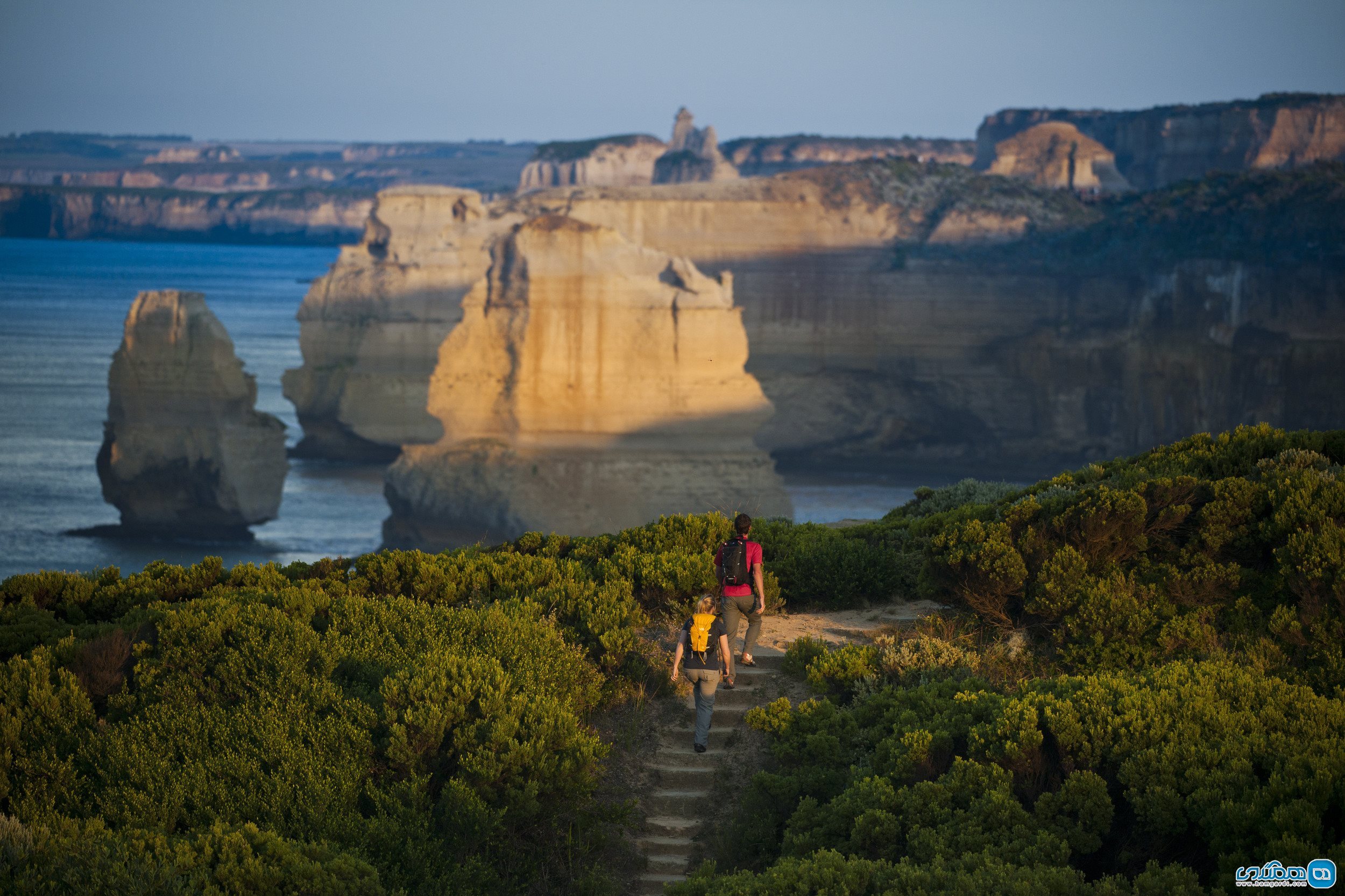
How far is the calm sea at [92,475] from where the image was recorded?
143 ft

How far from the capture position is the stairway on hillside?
32.9 ft

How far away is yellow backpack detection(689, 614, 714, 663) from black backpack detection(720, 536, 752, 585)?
56cm

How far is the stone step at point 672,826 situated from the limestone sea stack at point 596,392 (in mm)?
28154

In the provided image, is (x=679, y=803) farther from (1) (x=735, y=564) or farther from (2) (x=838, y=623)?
(2) (x=838, y=623)

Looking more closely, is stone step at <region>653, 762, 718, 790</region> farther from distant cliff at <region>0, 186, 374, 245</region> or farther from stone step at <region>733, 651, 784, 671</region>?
distant cliff at <region>0, 186, 374, 245</region>

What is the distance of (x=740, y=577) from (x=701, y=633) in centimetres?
80

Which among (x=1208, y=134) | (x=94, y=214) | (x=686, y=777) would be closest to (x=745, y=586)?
(x=686, y=777)

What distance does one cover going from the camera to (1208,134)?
91.5m

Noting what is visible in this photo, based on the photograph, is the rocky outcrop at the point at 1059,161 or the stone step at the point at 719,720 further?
the rocky outcrop at the point at 1059,161

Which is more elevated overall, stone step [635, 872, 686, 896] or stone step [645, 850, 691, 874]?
stone step [645, 850, 691, 874]

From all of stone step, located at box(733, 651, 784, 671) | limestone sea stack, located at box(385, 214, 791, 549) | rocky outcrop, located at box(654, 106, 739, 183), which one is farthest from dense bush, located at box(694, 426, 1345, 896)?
rocky outcrop, located at box(654, 106, 739, 183)

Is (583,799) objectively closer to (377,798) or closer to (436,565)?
(377,798)

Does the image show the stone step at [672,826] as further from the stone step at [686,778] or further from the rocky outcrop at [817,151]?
the rocky outcrop at [817,151]

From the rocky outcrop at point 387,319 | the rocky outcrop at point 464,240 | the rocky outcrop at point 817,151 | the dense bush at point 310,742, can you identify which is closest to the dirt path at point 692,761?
the dense bush at point 310,742
